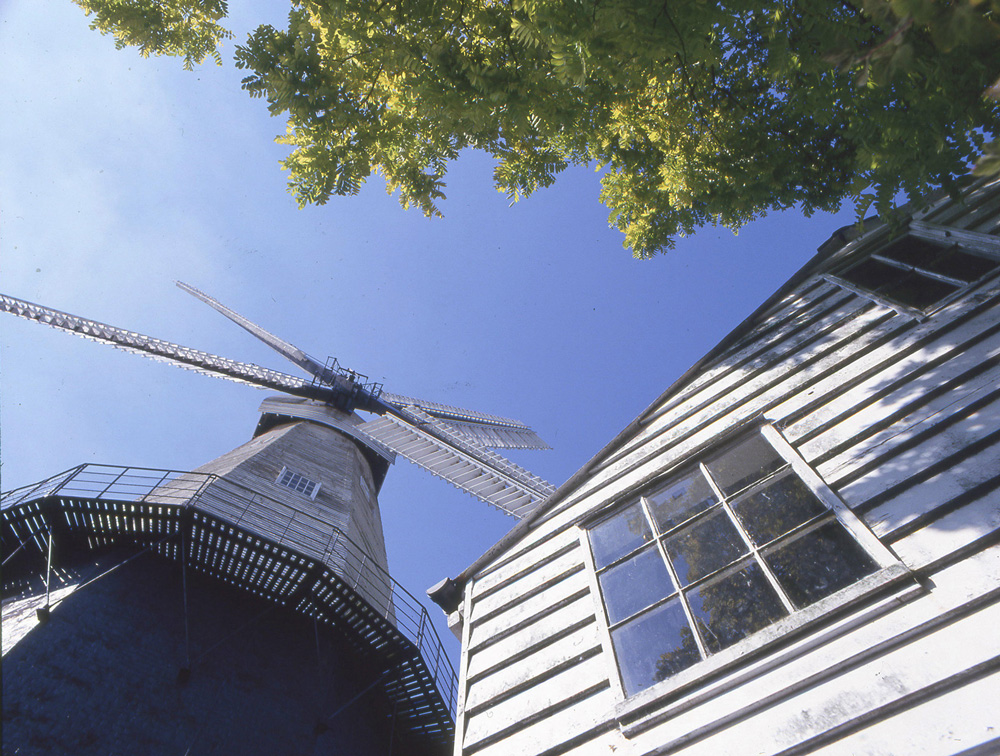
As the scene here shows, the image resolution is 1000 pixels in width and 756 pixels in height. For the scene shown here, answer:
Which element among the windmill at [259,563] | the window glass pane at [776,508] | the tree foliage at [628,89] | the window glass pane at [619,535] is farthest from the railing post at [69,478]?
the window glass pane at [776,508]

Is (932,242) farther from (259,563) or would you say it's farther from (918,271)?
(259,563)

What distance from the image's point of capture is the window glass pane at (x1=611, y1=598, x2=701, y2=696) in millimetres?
3562

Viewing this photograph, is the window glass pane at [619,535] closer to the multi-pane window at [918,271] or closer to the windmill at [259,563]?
the multi-pane window at [918,271]

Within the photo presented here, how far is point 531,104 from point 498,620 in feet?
13.9

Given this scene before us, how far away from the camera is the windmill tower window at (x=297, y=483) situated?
11.7 meters

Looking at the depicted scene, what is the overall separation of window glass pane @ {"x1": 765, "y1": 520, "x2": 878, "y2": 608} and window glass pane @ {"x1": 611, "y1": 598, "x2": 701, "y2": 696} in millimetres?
688

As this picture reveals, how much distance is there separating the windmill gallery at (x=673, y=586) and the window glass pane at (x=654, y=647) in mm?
16

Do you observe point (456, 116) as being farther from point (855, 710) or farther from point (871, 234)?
point (871, 234)

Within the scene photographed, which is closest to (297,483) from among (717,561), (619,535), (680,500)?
(619,535)

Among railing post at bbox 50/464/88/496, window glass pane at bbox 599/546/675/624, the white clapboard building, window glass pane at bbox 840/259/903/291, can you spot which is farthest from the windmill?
window glass pane at bbox 840/259/903/291

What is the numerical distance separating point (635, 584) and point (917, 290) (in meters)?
3.74

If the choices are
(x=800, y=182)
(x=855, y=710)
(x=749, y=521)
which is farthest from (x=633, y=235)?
(x=855, y=710)

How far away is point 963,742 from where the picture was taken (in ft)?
7.74

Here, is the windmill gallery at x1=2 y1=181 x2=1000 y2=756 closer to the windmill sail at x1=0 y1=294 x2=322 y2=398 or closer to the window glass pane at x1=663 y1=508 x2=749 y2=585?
the window glass pane at x1=663 y1=508 x2=749 y2=585
